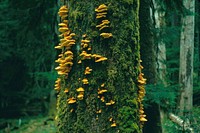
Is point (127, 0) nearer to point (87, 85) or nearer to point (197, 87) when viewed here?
point (87, 85)

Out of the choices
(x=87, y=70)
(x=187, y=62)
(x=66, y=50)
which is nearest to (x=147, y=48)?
(x=66, y=50)

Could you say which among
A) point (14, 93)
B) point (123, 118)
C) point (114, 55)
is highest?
point (114, 55)

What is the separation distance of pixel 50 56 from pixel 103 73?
57.4 feet

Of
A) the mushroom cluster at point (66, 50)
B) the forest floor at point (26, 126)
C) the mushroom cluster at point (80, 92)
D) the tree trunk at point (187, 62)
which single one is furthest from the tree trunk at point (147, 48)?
the forest floor at point (26, 126)

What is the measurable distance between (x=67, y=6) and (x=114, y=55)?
806 mm

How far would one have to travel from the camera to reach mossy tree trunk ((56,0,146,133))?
11.3 feet

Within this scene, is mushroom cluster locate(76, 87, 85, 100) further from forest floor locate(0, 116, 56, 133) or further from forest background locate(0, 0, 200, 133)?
forest floor locate(0, 116, 56, 133)

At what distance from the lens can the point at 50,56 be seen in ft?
67.8

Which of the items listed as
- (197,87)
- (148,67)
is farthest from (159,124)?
(197,87)

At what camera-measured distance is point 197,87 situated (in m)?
18.0

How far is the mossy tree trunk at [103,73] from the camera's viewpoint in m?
3.43

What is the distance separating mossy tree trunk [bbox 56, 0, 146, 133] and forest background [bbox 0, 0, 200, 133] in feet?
11.1

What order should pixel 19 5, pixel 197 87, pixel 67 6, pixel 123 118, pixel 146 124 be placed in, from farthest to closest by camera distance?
pixel 197 87, pixel 19 5, pixel 146 124, pixel 67 6, pixel 123 118

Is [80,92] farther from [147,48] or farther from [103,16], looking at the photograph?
[147,48]
